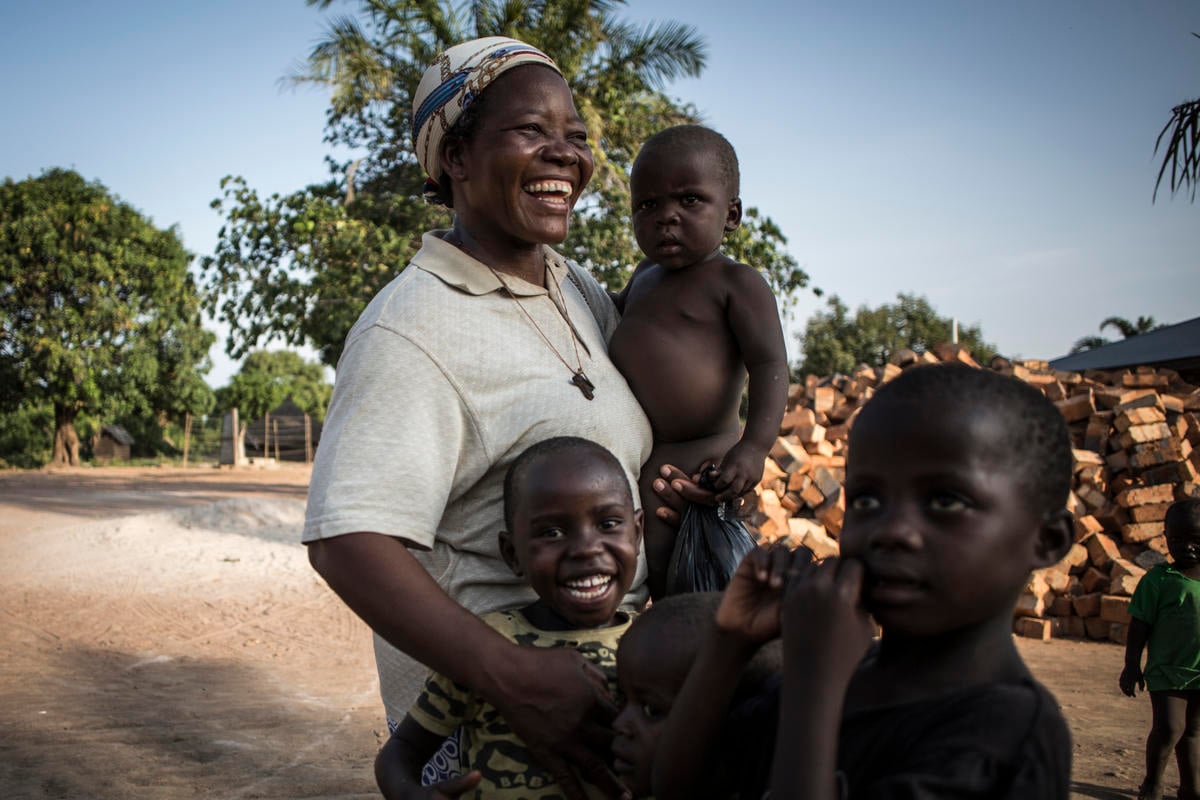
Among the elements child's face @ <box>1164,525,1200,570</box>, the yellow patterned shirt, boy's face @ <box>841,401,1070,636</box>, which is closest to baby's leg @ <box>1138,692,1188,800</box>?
child's face @ <box>1164,525,1200,570</box>

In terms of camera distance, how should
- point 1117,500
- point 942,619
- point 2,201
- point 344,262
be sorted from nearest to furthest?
A: point 942,619 → point 1117,500 → point 344,262 → point 2,201

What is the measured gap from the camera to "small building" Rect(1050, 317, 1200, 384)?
1127cm

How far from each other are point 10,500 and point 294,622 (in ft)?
36.3

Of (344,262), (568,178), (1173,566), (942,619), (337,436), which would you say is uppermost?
(344,262)

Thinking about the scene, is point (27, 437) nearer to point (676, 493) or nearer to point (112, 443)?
point (112, 443)

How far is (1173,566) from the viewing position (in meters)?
4.91

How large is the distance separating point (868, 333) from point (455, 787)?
3163cm

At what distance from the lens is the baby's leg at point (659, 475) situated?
2268mm

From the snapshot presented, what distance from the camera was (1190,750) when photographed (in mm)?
4695

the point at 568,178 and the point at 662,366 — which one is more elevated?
the point at 568,178

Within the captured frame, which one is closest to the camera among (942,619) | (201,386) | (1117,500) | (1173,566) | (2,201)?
(942,619)

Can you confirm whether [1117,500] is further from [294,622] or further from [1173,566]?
[294,622]

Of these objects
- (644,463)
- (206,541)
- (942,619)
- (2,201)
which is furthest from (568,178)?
(2,201)

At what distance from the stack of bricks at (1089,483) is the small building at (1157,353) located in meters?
1.83
